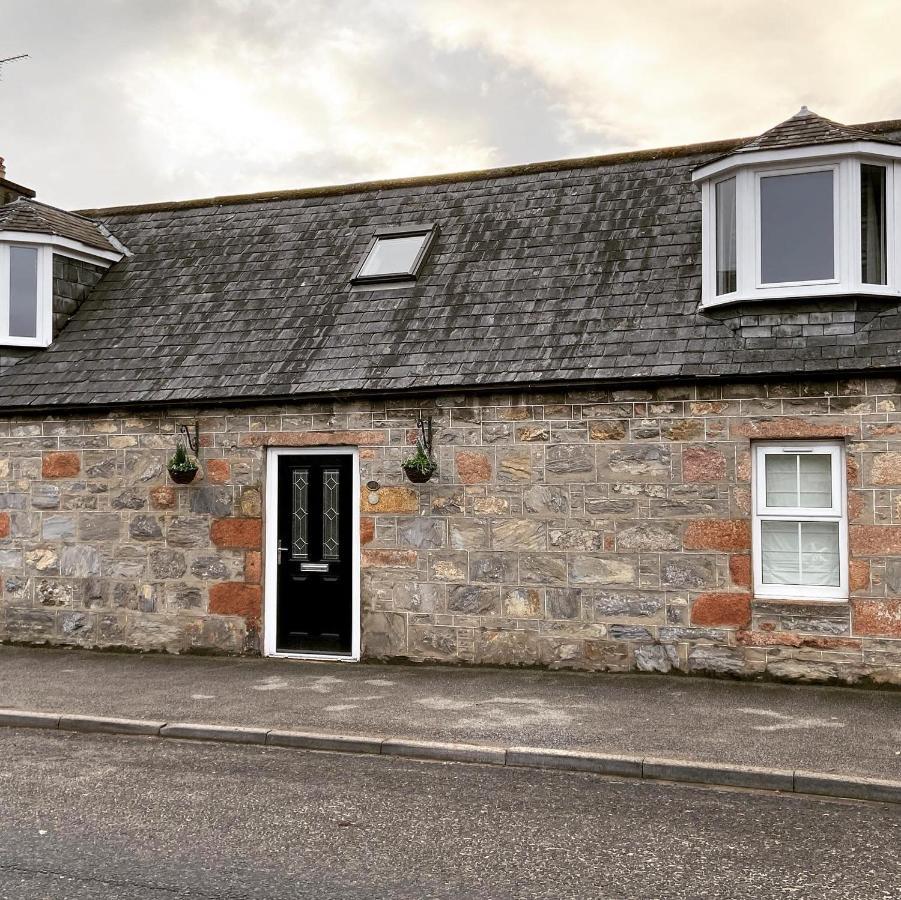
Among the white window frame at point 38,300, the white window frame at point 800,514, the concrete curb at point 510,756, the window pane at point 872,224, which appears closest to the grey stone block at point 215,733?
the concrete curb at point 510,756

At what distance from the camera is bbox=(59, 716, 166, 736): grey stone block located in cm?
790

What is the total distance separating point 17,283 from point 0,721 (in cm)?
662

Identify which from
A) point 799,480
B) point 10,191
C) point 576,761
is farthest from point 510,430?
point 10,191

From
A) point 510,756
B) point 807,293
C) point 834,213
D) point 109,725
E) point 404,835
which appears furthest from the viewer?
point 834,213

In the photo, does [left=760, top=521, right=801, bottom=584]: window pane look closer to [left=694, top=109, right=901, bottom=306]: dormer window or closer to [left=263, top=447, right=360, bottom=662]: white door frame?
[left=694, top=109, right=901, bottom=306]: dormer window

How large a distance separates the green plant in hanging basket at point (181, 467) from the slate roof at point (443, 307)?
632mm

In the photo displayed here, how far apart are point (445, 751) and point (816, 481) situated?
15.0 ft

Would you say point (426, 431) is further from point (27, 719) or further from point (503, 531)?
point (27, 719)

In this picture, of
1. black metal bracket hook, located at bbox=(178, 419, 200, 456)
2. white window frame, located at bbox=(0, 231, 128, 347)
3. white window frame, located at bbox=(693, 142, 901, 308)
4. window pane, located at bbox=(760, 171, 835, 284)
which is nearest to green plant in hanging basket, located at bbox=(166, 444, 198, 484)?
black metal bracket hook, located at bbox=(178, 419, 200, 456)

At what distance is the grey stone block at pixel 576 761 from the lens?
6688 millimetres

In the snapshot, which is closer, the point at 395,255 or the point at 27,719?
the point at 27,719

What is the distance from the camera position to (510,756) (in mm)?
6969

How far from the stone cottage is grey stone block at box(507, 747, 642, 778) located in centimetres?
308

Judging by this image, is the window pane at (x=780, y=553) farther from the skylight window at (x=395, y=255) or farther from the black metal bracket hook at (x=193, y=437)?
the black metal bracket hook at (x=193, y=437)
